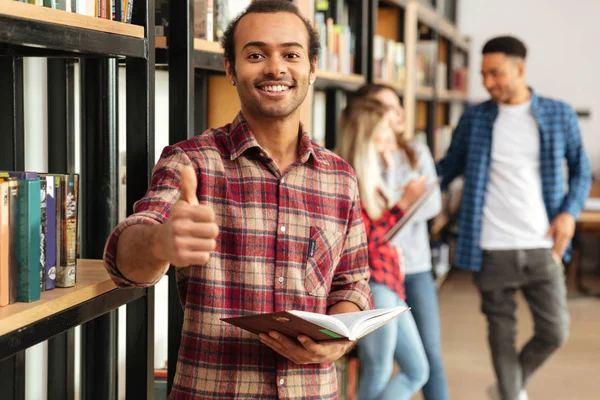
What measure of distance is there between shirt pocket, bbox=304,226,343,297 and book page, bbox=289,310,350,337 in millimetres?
176

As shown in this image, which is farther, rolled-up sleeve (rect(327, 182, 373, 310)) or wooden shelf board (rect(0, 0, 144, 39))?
rolled-up sleeve (rect(327, 182, 373, 310))

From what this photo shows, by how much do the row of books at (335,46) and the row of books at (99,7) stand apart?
1647 millimetres

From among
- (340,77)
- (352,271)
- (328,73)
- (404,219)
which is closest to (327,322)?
(352,271)

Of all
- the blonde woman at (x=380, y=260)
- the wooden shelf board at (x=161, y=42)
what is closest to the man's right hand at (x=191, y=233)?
the wooden shelf board at (x=161, y=42)

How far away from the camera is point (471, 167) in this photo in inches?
142

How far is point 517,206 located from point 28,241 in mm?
2484

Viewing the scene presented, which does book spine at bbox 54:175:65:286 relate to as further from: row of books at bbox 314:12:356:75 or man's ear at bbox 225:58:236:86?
row of books at bbox 314:12:356:75

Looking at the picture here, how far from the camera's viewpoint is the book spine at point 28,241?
4.66 ft

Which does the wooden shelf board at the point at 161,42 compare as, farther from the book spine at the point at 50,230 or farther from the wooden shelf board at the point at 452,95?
the wooden shelf board at the point at 452,95

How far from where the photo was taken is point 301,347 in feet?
5.07

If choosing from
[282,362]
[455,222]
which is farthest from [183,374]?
[455,222]

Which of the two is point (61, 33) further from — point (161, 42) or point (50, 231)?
point (161, 42)

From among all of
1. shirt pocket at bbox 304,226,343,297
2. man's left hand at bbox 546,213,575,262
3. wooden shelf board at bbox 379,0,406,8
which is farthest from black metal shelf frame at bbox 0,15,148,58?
wooden shelf board at bbox 379,0,406,8

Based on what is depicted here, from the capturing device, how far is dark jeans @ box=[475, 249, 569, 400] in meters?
3.43
